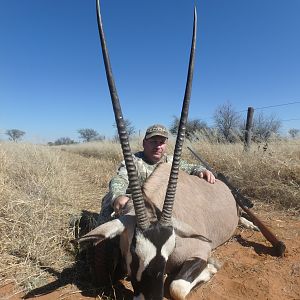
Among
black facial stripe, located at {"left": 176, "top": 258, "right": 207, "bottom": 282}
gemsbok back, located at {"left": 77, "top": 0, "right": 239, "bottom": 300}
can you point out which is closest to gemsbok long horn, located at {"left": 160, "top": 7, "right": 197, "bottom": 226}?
gemsbok back, located at {"left": 77, "top": 0, "right": 239, "bottom": 300}

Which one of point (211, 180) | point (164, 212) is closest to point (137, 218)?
point (164, 212)

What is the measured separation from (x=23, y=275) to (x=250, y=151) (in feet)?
18.1

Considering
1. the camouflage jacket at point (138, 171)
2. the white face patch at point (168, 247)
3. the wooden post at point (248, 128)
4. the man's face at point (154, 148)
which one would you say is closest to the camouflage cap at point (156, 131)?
the man's face at point (154, 148)

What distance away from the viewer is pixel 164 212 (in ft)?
8.50

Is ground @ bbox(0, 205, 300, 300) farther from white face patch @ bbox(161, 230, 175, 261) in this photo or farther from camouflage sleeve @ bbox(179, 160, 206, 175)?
camouflage sleeve @ bbox(179, 160, 206, 175)

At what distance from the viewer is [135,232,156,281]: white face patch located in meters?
2.39

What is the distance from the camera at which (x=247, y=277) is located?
3.17 m

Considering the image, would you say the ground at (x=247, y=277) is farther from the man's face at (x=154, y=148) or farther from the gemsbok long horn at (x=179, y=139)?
the man's face at (x=154, y=148)

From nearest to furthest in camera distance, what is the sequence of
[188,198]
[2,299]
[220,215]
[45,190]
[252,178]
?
[2,299], [188,198], [220,215], [45,190], [252,178]

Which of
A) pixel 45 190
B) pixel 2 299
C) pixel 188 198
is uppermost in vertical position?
pixel 188 198

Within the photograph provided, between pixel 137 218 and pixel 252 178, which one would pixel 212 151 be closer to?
pixel 252 178

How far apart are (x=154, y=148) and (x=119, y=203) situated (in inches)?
48.2

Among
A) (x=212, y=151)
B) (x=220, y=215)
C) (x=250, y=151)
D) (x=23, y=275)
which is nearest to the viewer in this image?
(x=23, y=275)

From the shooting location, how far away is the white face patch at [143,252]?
7.84 feet
